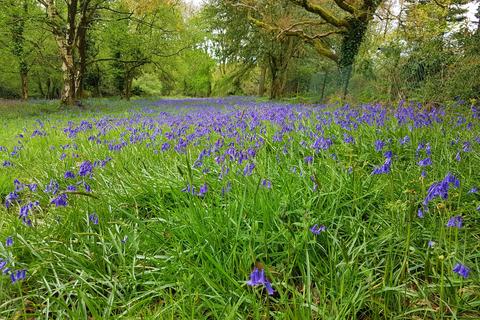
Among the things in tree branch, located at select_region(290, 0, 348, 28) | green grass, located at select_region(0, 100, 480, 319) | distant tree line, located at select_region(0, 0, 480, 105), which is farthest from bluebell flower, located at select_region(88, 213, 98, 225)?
tree branch, located at select_region(290, 0, 348, 28)

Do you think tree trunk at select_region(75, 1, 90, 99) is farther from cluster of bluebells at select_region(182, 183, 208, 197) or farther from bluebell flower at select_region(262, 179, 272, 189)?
bluebell flower at select_region(262, 179, 272, 189)

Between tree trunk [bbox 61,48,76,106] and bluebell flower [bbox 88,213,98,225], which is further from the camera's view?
tree trunk [bbox 61,48,76,106]

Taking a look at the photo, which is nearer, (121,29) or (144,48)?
(121,29)

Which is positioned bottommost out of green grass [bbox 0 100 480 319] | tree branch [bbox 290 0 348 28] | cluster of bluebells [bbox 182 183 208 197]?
green grass [bbox 0 100 480 319]

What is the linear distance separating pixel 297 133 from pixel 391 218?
2.24 meters

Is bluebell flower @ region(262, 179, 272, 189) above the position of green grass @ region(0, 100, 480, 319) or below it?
above

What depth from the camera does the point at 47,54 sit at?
929 inches

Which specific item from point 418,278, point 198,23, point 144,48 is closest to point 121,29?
point 144,48

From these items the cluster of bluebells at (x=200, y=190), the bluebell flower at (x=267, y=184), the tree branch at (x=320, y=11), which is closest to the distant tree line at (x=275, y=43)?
the tree branch at (x=320, y=11)

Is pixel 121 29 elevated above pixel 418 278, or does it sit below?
above

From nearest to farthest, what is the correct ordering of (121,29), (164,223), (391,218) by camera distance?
1. (391,218)
2. (164,223)
3. (121,29)

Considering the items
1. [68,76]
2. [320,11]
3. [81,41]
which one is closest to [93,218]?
[68,76]

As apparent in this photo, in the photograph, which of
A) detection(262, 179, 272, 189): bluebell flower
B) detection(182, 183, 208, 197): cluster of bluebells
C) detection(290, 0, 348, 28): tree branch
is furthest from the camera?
detection(290, 0, 348, 28): tree branch

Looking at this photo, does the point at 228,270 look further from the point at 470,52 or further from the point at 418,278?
the point at 470,52
